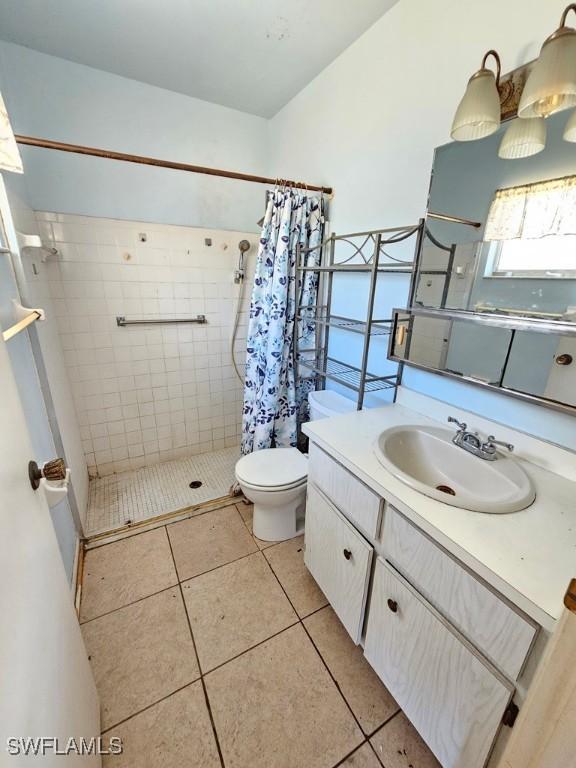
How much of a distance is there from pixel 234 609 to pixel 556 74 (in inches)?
82.4

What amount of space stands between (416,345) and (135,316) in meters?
1.76

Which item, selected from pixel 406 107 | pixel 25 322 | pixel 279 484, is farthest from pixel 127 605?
pixel 406 107

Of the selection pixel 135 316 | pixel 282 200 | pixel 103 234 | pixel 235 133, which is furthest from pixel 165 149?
pixel 135 316

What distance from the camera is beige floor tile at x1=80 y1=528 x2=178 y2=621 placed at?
1.40m

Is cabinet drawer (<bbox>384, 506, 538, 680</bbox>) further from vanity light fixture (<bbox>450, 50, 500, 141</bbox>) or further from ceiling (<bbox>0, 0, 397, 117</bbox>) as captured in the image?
ceiling (<bbox>0, 0, 397, 117</bbox>)

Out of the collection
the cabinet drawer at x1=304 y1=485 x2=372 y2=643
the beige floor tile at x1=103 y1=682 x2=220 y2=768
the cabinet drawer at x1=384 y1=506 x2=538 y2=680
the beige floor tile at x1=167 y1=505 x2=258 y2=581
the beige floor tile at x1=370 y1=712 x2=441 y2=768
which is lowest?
the beige floor tile at x1=370 y1=712 x2=441 y2=768

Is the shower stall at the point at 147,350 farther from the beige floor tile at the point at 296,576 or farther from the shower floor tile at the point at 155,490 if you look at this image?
the beige floor tile at the point at 296,576

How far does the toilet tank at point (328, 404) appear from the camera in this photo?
1.75 metres

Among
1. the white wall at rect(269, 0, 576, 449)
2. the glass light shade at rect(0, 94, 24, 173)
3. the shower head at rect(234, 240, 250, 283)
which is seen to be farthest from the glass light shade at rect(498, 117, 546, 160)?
the shower head at rect(234, 240, 250, 283)

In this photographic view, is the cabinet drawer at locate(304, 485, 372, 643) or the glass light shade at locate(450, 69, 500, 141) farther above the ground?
the glass light shade at locate(450, 69, 500, 141)

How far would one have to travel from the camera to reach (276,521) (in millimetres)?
1687

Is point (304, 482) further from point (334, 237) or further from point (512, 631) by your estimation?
point (334, 237)

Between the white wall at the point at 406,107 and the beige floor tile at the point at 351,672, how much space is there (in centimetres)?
106

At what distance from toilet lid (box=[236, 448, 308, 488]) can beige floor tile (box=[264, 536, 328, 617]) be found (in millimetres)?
415
